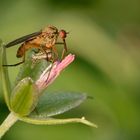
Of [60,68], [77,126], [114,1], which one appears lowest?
[77,126]

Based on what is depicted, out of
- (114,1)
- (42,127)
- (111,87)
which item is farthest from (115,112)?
(114,1)

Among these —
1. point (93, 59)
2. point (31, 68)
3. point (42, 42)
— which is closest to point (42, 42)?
point (42, 42)

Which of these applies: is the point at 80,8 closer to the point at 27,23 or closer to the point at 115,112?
the point at 27,23

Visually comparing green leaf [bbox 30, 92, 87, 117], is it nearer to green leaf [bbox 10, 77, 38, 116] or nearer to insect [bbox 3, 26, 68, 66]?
green leaf [bbox 10, 77, 38, 116]

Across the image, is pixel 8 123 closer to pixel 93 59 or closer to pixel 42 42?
pixel 42 42

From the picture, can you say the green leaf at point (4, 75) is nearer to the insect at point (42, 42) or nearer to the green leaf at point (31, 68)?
the green leaf at point (31, 68)

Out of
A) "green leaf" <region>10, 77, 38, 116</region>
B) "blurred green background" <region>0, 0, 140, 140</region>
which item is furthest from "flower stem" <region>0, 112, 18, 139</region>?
"blurred green background" <region>0, 0, 140, 140</region>
